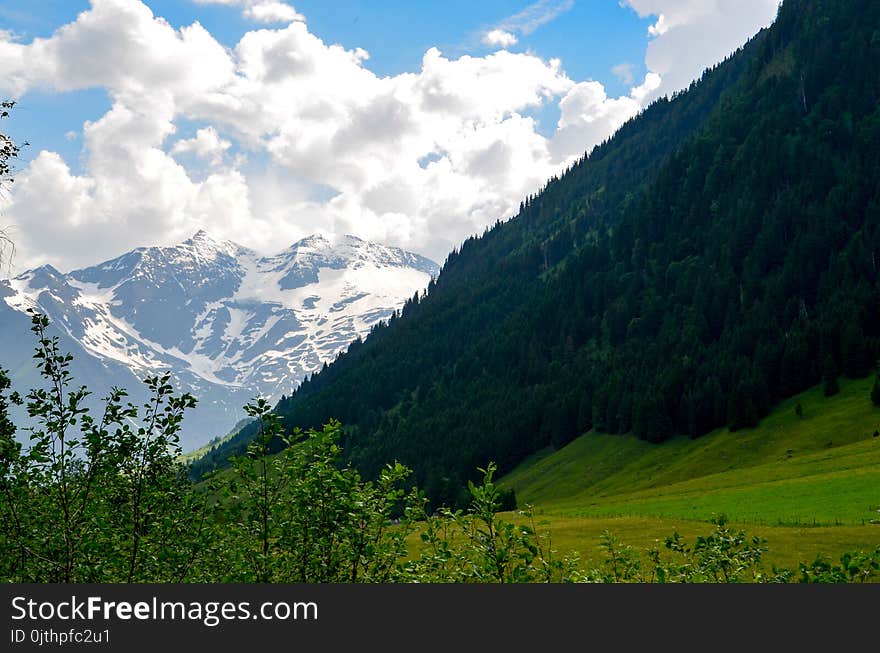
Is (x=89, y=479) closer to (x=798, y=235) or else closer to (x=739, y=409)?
(x=739, y=409)

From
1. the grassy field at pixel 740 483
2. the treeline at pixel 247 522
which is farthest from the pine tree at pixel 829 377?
the treeline at pixel 247 522

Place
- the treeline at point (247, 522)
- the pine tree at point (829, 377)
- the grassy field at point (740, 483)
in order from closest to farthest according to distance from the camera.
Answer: the treeline at point (247, 522) < the grassy field at point (740, 483) < the pine tree at point (829, 377)

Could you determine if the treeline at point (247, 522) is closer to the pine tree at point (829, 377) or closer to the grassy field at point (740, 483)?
the grassy field at point (740, 483)

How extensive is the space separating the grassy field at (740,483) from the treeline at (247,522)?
1951 millimetres

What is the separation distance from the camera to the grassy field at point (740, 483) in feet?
155

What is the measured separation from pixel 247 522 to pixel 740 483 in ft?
263

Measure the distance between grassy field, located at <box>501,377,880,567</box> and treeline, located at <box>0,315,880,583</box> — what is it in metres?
1.95

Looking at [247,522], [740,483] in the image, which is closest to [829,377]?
[740,483]

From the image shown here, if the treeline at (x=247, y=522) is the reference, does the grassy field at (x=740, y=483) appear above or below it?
below

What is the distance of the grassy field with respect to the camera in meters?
47.1

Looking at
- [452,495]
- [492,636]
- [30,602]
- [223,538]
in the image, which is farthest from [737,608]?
[452,495]

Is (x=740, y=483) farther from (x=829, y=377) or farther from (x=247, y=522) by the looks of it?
(x=247, y=522)

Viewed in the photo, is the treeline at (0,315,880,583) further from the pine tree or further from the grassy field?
the pine tree

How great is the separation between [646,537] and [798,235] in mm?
149646
